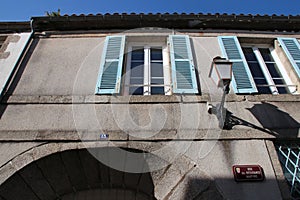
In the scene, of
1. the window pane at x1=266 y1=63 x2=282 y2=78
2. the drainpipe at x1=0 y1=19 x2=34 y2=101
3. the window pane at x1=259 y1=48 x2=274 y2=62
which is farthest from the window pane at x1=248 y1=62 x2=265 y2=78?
the drainpipe at x1=0 y1=19 x2=34 y2=101

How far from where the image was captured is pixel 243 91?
13.5 ft

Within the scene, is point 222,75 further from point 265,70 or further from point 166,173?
point 265,70

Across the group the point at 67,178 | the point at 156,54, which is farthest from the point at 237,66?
the point at 67,178

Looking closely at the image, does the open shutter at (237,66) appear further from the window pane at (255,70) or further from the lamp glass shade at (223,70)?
the lamp glass shade at (223,70)

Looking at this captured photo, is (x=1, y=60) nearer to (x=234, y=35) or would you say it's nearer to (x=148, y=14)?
(x=148, y=14)

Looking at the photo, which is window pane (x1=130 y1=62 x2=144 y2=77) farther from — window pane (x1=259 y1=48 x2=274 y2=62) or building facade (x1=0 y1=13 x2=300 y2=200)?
window pane (x1=259 y1=48 x2=274 y2=62)

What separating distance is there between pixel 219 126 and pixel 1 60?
162 inches

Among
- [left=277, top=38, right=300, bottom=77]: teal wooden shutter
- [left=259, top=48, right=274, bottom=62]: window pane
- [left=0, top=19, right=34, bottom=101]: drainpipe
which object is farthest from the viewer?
[left=259, top=48, right=274, bottom=62]: window pane

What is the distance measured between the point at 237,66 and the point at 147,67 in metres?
1.67

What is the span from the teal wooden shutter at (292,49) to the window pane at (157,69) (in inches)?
96.4

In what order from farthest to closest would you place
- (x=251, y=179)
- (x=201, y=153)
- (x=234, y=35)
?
(x=234, y=35) < (x=201, y=153) < (x=251, y=179)

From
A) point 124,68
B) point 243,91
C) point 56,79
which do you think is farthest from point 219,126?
point 56,79

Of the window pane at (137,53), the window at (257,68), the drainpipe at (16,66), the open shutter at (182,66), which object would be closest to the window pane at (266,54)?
the window at (257,68)

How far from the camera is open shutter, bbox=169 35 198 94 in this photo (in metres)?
4.16
